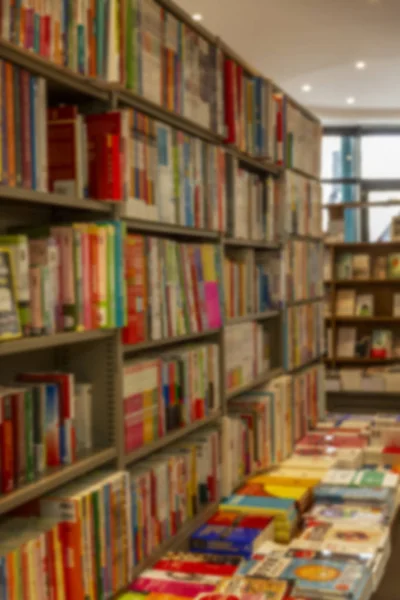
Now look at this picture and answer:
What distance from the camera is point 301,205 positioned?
445 cm

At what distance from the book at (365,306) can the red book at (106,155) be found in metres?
4.69

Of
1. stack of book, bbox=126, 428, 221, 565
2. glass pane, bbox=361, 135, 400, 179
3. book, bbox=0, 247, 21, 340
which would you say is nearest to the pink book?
book, bbox=0, 247, 21, 340

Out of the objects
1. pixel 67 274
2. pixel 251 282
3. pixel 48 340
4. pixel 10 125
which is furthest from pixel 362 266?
pixel 10 125

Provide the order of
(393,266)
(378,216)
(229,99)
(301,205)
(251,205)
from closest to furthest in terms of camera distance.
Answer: (229,99)
(251,205)
(301,205)
(393,266)
(378,216)

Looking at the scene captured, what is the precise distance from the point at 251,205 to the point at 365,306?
3.24m

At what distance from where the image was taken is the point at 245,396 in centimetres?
378

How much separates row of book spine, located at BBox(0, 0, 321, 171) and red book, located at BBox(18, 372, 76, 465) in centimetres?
85

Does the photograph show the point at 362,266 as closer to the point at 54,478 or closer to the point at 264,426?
the point at 264,426

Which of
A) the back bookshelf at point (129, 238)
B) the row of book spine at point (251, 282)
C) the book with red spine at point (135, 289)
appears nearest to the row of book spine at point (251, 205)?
the back bookshelf at point (129, 238)

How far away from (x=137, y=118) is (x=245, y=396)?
5.85 feet

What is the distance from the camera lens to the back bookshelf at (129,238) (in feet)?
6.29

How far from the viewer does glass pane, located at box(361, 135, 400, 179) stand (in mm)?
10180

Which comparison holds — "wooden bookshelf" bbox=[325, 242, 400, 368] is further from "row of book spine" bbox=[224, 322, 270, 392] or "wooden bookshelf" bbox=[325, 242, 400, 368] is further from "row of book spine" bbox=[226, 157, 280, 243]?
"row of book spine" bbox=[224, 322, 270, 392]

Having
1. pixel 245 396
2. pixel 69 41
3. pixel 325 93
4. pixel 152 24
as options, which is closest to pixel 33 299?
pixel 69 41
